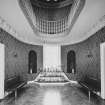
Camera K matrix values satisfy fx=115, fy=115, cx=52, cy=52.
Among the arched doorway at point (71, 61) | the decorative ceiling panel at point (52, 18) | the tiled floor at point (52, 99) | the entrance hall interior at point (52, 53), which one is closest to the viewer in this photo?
the tiled floor at point (52, 99)

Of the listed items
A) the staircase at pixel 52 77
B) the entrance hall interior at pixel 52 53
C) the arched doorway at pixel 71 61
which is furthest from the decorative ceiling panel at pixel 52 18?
the staircase at pixel 52 77

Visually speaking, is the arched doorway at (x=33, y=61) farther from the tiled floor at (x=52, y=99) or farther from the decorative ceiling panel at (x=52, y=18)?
the tiled floor at (x=52, y=99)

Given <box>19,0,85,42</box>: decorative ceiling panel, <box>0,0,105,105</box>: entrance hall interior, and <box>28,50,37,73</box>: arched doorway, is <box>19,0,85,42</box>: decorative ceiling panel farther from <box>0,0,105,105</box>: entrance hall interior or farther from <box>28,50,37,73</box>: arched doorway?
<box>28,50,37,73</box>: arched doorway

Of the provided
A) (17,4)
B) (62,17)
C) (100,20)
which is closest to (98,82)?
(100,20)

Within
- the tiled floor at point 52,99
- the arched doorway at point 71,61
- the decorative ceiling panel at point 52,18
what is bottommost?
the tiled floor at point 52,99

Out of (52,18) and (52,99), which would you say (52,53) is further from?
(52,99)

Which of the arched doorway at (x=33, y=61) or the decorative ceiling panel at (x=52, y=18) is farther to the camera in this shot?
the arched doorway at (x=33, y=61)

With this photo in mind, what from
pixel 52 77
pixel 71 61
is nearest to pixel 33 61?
pixel 52 77

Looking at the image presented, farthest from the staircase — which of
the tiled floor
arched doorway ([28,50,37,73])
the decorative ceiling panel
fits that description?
the tiled floor

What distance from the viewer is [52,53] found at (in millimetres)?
10156

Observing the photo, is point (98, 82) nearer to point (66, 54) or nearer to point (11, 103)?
point (11, 103)

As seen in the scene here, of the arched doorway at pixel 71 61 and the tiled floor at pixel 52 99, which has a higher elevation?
the arched doorway at pixel 71 61

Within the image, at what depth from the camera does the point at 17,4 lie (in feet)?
11.4

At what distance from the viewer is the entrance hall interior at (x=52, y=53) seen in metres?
4.70
